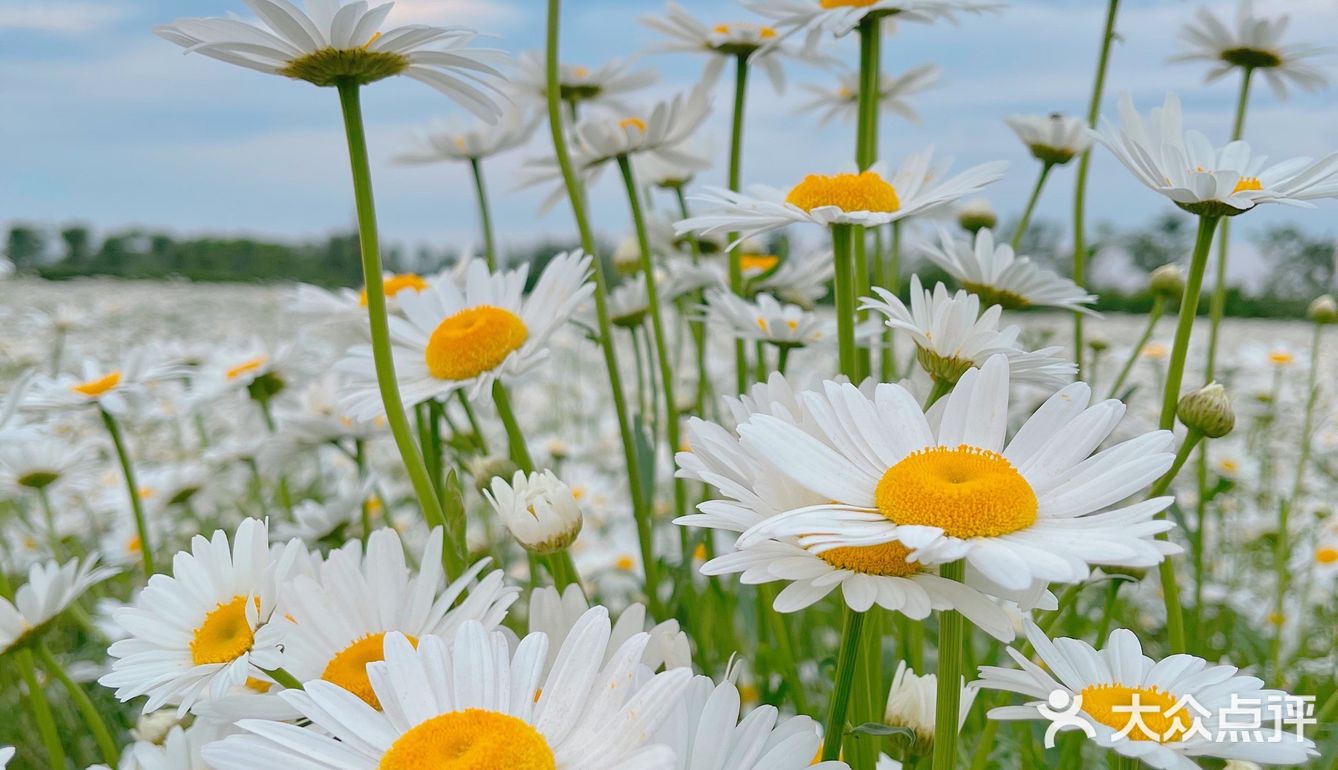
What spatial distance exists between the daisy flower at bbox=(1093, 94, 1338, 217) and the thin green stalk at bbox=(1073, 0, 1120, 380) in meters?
0.35

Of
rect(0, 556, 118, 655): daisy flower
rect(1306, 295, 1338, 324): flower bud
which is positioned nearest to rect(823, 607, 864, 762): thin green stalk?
rect(0, 556, 118, 655): daisy flower

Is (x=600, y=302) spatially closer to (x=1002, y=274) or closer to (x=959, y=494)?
(x=1002, y=274)

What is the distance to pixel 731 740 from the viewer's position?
516mm

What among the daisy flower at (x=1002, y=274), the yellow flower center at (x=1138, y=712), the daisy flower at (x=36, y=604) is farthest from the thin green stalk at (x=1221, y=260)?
the daisy flower at (x=36, y=604)

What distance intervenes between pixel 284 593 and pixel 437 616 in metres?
0.10

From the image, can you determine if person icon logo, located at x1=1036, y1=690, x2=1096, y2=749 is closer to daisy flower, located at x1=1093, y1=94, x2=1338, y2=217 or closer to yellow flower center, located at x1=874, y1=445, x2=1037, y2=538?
yellow flower center, located at x1=874, y1=445, x2=1037, y2=538

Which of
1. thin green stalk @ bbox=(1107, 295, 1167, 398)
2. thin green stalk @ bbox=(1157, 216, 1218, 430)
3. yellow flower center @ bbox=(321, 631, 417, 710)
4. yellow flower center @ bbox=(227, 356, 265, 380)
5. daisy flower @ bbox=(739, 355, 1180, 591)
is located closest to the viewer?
daisy flower @ bbox=(739, 355, 1180, 591)

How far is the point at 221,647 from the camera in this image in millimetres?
679

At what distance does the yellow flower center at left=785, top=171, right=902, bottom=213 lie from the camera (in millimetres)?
807

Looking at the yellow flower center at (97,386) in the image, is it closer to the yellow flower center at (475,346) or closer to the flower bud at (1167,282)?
the yellow flower center at (475,346)

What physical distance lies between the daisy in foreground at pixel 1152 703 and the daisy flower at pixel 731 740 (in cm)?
11

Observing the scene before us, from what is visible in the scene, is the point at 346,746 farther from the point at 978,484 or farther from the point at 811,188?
the point at 811,188

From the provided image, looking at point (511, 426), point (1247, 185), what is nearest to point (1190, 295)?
point (1247, 185)

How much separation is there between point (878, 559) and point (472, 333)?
0.51m
